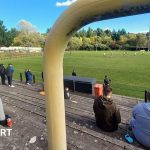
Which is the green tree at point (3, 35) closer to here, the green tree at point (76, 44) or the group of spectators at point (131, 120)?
the green tree at point (76, 44)

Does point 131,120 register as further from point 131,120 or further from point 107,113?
point 107,113

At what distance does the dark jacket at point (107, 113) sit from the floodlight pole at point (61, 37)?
2.54 m

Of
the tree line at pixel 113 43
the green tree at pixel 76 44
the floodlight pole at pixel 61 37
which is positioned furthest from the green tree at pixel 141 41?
the floodlight pole at pixel 61 37

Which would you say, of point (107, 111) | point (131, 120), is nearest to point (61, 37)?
point (107, 111)

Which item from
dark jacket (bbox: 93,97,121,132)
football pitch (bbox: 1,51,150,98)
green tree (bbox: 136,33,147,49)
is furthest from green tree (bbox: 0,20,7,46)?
dark jacket (bbox: 93,97,121,132)

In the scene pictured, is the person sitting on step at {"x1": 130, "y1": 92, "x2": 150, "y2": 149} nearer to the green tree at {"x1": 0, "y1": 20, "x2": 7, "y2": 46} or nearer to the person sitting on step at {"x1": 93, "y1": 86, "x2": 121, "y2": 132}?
the person sitting on step at {"x1": 93, "y1": 86, "x2": 121, "y2": 132}

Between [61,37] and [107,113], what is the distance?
12.6ft

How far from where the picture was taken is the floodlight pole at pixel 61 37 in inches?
105

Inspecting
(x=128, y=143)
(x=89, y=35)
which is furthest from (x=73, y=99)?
(x=89, y=35)

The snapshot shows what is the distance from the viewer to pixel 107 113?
670 cm

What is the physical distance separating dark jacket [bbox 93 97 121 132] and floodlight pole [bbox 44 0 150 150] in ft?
8.34

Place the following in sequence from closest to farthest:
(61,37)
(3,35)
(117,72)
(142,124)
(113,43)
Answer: (61,37)
(142,124)
(117,72)
(3,35)
(113,43)

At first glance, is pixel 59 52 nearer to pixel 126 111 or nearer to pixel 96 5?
pixel 96 5

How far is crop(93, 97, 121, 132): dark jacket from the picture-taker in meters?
6.69
